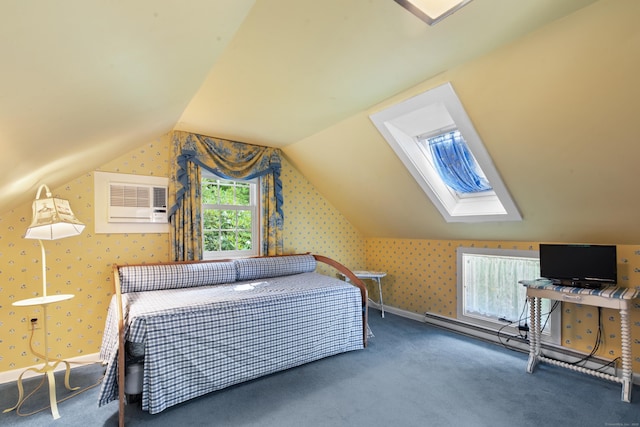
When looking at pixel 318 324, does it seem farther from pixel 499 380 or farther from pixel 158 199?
pixel 158 199

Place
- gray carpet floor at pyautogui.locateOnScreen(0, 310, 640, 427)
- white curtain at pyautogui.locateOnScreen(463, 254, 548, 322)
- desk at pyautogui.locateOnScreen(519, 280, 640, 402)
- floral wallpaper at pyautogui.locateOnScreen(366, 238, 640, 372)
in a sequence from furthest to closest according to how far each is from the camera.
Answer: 1. white curtain at pyautogui.locateOnScreen(463, 254, 548, 322)
2. floral wallpaper at pyautogui.locateOnScreen(366, 238, 640, 372)
3. desk at pyautogui.locateOnScreen(519, 280, 640, 402)
4. gray carpet floor at pyautogui.locateOnScreen(0, 310, 640, 427)

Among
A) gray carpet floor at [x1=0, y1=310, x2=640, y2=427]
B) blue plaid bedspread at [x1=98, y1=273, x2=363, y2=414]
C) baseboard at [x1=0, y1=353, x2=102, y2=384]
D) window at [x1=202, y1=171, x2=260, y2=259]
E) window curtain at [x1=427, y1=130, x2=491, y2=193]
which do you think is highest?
window curtain at [x1=427, y1=130, x2=491, y2=193]

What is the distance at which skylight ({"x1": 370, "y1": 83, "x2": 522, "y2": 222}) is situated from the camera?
237 centimetres

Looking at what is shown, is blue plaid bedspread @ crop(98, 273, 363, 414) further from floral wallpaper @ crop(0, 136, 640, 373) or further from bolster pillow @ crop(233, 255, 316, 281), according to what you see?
floral wallpaper @ crop(0, 136, 640, 373)

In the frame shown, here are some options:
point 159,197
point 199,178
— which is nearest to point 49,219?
point 159,197

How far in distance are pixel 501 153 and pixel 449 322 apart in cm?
209

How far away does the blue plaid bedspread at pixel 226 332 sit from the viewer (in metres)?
1.99

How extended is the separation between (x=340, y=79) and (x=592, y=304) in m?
2.41

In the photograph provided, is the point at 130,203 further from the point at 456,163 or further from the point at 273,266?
the point at 456,163

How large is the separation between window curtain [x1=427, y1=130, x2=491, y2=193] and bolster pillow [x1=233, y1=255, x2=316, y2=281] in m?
1.86

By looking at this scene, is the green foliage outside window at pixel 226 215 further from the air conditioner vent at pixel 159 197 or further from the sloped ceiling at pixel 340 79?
the sloped ceiling at pixel 340 79

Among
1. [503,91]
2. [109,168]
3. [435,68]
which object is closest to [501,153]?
[503,91]

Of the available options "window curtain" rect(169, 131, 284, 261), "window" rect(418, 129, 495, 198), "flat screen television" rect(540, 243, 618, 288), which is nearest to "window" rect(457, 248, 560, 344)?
"flat screen television" rect(540, 243, 618, 288)

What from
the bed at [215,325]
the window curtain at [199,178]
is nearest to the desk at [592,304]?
the bed at [215,325]
